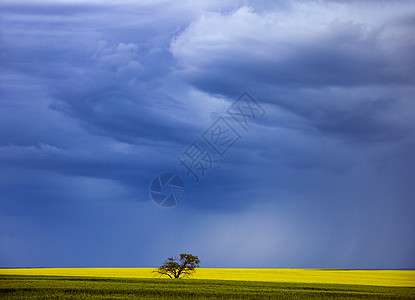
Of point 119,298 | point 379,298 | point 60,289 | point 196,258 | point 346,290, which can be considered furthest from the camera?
point 196,258

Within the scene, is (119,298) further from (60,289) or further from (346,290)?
(346,290)

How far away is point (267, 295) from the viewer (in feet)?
158

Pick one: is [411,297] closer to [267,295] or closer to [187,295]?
[267,295]

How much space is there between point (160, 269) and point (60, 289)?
18619 mm

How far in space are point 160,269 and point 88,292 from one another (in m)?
18.4

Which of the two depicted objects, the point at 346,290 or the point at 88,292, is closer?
the point at 88,292

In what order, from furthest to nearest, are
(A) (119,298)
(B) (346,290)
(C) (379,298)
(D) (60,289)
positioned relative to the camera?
1. (B) (346,290)
2. (D) (60,289)
3. (C) (379,298)
4. (A) (119,298)

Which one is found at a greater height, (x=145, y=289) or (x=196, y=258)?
(x=196, y=258)

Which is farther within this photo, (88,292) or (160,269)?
(160,269)

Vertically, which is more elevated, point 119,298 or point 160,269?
point 160,269

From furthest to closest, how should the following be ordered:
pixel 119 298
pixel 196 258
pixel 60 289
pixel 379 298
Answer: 1. pixel 196 258
2. pixel 60 289
3. pixel 379 298
4. pixel 119 298

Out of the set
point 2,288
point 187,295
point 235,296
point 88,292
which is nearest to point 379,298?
point 235,296

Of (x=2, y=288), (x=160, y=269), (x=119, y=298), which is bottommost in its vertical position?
(x=119, y=298)

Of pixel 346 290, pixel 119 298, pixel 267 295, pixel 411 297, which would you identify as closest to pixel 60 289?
pixel 119 298
